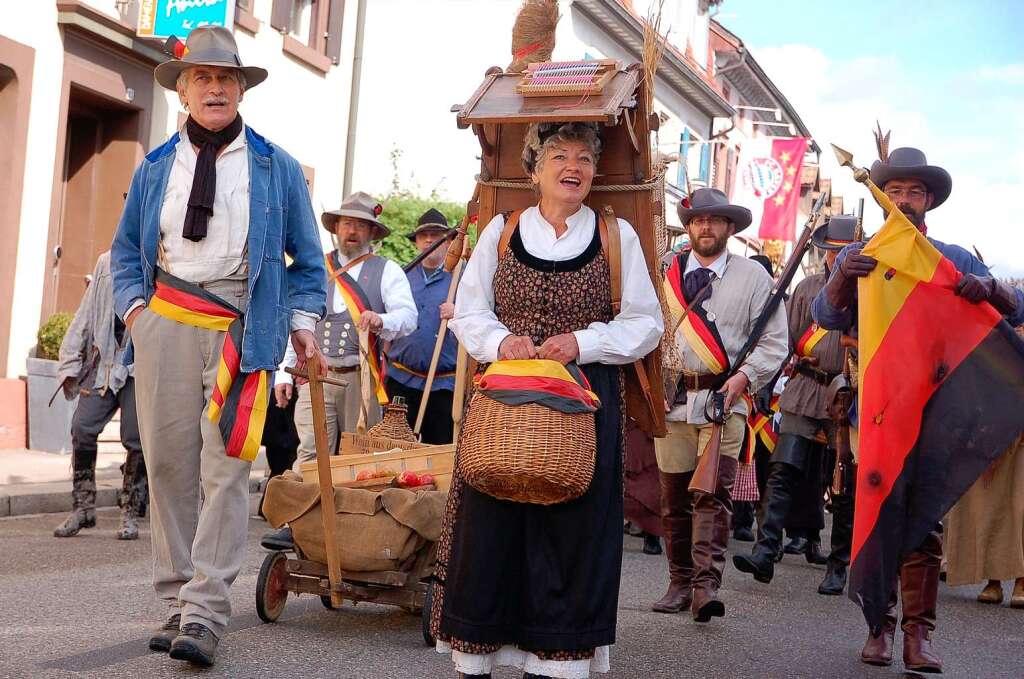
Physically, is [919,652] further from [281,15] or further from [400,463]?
[281,15]

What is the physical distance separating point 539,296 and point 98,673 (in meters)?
2.05

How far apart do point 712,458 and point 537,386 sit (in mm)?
2756

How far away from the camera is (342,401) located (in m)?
9.22

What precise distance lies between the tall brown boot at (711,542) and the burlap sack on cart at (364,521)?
1606mm

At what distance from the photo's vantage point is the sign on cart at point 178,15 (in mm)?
13734

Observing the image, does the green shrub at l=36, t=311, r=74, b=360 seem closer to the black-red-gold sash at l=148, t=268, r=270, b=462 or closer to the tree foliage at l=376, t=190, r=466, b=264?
the tree foliage at l=376, t=190, r=466, b=264

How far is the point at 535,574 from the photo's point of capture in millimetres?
4625

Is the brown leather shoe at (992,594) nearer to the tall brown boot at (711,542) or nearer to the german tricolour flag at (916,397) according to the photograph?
the tall brown boot at (711,542)

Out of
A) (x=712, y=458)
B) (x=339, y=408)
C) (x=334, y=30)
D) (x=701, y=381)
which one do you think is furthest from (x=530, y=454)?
(x=334, y=30)

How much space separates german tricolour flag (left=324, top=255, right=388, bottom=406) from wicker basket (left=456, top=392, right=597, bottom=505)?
4625 millimetres

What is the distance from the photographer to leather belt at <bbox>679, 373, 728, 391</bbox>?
7.26 metres

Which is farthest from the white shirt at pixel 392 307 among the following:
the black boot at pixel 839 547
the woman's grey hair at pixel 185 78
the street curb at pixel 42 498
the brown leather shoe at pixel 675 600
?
the woman's grey hair at pixel 185 78

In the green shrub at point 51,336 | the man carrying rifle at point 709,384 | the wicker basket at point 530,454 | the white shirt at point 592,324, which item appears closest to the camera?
the wicker basket at point 530,454

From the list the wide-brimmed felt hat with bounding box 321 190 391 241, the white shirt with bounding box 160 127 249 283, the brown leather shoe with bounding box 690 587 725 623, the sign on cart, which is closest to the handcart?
the white shirt with bounding box 160 127 249 283
